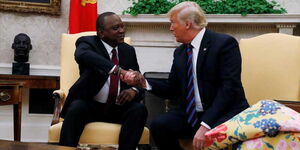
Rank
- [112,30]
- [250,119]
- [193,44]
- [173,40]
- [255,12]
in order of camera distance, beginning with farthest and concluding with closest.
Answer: [173,40]
[255,12]
[112,30]
[193,44]
[250,119]

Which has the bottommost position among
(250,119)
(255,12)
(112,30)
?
(250,119)

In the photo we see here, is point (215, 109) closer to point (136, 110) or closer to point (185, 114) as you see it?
point (185, 114)

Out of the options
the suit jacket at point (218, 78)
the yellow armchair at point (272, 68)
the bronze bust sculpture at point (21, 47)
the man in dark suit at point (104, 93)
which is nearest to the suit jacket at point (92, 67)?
the man in dark suit at point (104, 93)

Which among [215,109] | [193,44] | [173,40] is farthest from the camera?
[173,40]

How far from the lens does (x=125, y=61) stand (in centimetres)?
271

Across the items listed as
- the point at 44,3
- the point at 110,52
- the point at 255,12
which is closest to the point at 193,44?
the point at 110,52

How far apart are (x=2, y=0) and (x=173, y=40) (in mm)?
1928

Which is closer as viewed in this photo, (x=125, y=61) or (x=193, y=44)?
(x=193, y=44)

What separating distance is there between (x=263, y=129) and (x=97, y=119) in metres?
1.25

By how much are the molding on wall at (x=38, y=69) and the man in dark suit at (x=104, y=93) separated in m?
1.74

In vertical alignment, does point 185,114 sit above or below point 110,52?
below

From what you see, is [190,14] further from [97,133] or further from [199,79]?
[97,133]

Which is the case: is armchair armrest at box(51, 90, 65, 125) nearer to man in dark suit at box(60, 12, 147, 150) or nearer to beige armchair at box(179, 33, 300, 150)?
man in dark suit at box(60, 12, 147, 150)

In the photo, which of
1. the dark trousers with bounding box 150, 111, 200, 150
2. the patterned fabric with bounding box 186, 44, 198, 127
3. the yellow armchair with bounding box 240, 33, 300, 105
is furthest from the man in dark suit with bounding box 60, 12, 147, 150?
the yellow armchair with bounding box 240, 33, 300, 105
